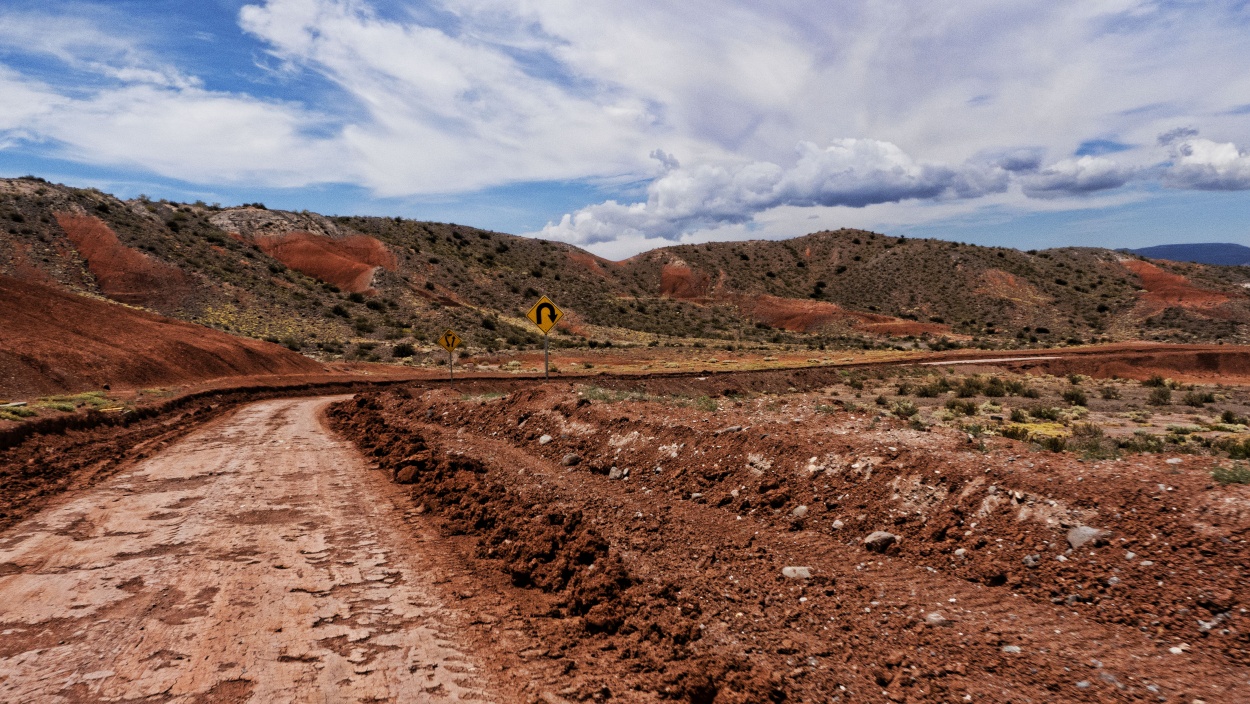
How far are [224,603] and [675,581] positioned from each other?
397cm

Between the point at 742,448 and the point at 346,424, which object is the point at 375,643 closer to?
the point at 742,448

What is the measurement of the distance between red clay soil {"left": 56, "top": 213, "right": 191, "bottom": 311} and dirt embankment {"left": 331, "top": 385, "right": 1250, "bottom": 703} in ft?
185

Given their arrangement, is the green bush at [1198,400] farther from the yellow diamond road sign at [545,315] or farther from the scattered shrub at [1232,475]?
Result: the yellow diamond road sign at [545,315]

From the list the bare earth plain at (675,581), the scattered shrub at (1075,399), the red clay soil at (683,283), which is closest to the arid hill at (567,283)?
the red clay soil at (683,283)

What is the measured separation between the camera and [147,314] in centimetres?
3909

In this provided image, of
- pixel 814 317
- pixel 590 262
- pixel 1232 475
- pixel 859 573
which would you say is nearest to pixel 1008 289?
pixel 814 317

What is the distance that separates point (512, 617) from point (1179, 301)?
10358 cm

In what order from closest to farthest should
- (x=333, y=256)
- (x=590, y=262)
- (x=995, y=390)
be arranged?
(x=995, y=390) → (x=333, y=256) → (x=590, y=262)

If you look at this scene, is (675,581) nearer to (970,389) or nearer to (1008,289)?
(970,389)

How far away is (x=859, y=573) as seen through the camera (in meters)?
6.16

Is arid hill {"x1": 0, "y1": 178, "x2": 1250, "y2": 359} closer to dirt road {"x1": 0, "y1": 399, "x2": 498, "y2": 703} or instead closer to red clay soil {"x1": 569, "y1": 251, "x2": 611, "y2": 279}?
red clay soil {"x1": 569, "y1": 251, "x2": 611, "y2": 279}

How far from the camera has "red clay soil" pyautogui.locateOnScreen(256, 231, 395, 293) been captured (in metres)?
72.8

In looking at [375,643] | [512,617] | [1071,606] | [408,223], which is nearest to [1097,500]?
[1071,606]


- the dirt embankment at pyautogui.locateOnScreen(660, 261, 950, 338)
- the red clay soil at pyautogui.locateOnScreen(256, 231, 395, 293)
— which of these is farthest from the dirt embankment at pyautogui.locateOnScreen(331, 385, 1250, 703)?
the dirt embankment at pyautogui.locateOnScreen(660, 261, 950, 338)
